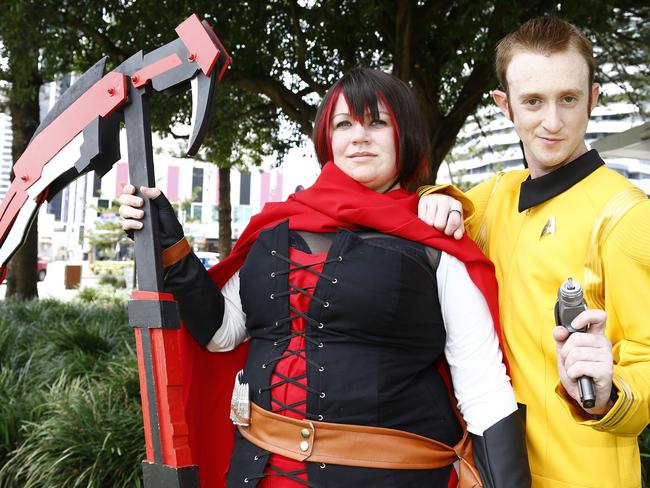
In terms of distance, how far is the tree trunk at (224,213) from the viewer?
523 inches

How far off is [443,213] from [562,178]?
0.35 m

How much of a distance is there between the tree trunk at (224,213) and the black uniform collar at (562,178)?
11.5 m

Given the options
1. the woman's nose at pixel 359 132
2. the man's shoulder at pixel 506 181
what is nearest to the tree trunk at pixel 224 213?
the man's shoulder at pixel 506 181

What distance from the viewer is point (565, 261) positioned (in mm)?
1600

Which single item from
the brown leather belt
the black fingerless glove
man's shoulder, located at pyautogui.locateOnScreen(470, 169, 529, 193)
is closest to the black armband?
the black fingerless glove

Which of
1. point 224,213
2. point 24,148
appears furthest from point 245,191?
point 24,148

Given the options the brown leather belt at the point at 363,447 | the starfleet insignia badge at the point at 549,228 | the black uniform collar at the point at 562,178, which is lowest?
the brown leather belt at the point at 363,447

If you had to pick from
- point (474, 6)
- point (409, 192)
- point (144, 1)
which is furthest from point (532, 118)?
point (144, 1)

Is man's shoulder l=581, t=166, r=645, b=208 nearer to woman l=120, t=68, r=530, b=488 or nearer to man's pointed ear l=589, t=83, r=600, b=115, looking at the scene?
man's pointed ear l=589, t=83, r=600, b=115

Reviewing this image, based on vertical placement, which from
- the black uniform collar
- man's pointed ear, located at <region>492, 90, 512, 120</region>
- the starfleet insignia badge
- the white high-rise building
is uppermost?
the white high-rise building

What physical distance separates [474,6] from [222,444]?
562cm

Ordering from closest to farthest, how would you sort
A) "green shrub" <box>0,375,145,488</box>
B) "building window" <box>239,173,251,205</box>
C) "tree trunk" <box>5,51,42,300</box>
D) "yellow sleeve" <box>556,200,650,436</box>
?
1. "yellow sleeve" <box>556,200,650,436</box>
2. "green shrub" <box>0,375,145,488</box>
3. "tree trunk" <box>5,51,42,300</box>
4. "building window" <box>239,173,251,205</box>

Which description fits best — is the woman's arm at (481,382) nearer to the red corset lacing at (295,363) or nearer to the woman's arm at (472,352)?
the woman's arm at (472,352)

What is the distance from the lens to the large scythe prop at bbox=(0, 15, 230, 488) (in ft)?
5.85
